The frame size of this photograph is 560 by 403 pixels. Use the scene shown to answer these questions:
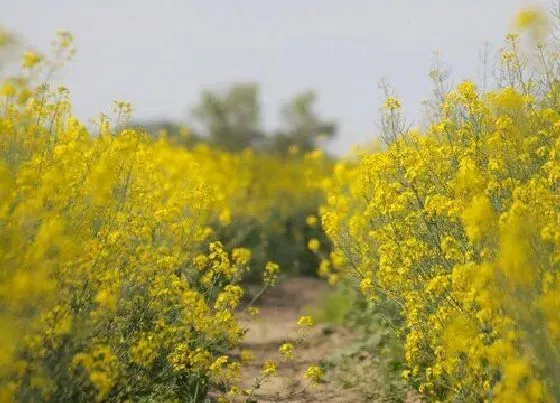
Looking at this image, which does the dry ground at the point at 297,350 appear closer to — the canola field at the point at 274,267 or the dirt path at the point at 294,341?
the dirt path at the point at 294,341

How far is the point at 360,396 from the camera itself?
275 inches

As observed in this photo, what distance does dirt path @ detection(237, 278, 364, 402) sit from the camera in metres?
6.99

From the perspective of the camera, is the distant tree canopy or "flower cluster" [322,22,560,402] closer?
"flower cluster" [322,22,560,402]

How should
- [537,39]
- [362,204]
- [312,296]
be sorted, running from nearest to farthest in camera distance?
[537,39] < [362,204] < [312,296]

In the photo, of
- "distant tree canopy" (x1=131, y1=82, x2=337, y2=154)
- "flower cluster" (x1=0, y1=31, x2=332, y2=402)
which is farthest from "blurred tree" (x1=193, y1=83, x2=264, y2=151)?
"flower cluster" (x1=0, y1=31, x2=332, y2=402)

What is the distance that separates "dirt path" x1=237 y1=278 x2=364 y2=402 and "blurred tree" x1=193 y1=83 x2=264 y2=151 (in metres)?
20.4

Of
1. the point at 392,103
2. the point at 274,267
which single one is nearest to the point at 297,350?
the point at 274,267

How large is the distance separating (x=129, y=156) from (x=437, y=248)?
2.10m

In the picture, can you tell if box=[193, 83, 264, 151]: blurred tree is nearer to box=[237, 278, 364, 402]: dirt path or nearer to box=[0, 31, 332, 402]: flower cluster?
box=[237, 278, 364, 402]: dirt path

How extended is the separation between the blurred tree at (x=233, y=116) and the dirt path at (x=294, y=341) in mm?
20435

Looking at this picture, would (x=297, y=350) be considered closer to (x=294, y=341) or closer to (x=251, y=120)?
(x=294, y=341)

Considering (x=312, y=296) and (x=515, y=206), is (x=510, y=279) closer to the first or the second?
(x=515, y=206)

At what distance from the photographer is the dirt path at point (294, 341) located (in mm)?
6992

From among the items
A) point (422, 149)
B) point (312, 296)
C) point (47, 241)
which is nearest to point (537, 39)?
point (422, 149)
